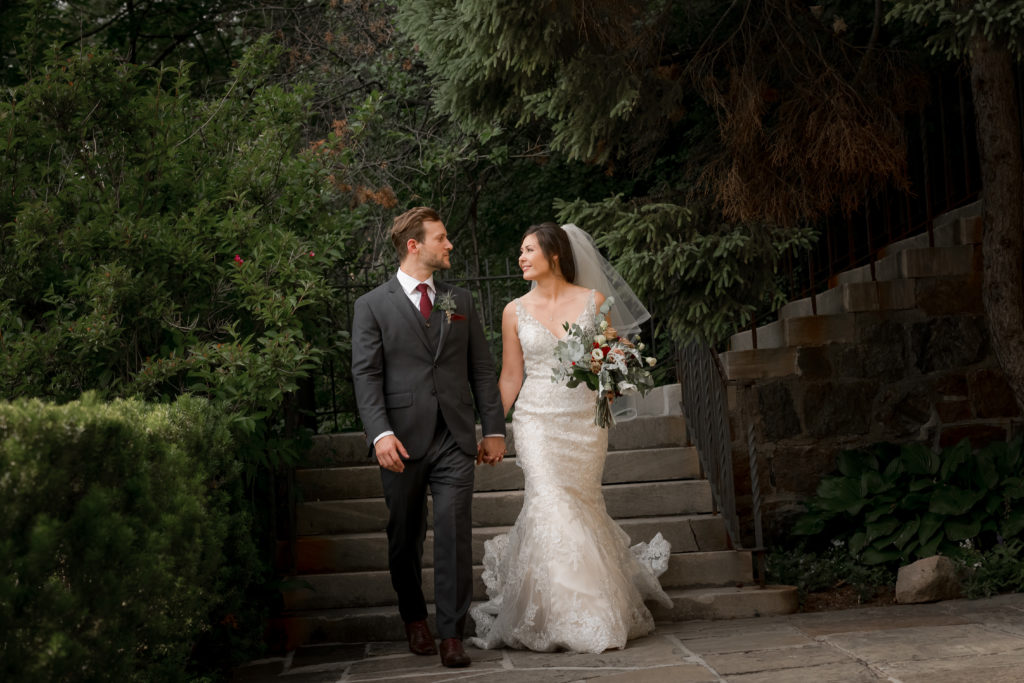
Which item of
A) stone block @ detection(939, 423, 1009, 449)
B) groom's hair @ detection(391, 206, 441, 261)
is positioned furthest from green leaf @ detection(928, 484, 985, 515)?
groom's hair @ detection(391, 206, 441, 261)

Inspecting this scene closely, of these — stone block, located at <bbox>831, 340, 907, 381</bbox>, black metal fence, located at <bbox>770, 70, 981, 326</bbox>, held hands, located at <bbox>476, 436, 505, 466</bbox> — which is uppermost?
black metal fence, located at <bbox>770, 70, 981, 326</bbox>

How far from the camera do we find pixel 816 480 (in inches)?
289

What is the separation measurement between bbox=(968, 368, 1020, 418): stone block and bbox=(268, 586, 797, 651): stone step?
98.4 inches

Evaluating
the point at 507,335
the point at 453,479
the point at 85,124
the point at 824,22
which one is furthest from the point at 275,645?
the point at 824,22

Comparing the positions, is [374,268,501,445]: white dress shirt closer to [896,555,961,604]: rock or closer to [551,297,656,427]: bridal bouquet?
[551,297,656,427]: bridal bouquet

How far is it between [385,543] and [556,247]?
205cm

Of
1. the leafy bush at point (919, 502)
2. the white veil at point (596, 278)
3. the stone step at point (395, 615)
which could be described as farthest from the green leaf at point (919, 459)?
the white veil at point (596, 278)

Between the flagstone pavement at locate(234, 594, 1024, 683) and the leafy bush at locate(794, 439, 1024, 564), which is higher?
the leafy bush at locate(794, 439, 1024, 564)

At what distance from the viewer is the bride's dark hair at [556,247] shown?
553 centimetres

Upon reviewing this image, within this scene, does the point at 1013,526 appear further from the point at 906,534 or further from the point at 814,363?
the point at 814,363

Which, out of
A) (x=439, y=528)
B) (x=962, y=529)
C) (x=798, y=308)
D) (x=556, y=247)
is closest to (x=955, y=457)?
(x=962, y=529)

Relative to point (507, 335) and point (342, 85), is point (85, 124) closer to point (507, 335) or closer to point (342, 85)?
point (507, 335)

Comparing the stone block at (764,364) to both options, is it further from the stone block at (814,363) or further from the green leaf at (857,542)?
the green leaf at (857,542)

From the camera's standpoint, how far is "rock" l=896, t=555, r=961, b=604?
5918mm
